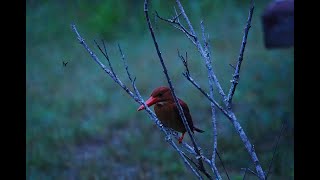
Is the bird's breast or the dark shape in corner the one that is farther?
the dark shape in corner

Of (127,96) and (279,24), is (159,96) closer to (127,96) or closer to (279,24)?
(279,24)

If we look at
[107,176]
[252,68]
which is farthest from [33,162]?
[252,68]

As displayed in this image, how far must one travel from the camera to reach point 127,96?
618 centimetres

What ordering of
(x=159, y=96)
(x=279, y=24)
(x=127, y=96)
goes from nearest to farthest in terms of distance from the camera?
1. (x=159, y=96)
2. (x=279, y=24)
3. (x=127, y=96)

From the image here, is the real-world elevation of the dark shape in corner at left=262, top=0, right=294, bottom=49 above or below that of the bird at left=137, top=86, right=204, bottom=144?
above

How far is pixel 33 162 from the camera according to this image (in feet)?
15.1

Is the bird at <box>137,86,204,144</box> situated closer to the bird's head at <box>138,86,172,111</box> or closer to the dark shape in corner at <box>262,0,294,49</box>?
the bird's head at <box>138,86,172,111</box>

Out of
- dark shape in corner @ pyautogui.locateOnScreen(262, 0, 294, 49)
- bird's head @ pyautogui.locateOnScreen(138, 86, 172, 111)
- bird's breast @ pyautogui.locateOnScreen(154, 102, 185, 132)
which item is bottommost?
bird's breast @ pyautogui.locateOnScreen(154, 102, 185, 132)

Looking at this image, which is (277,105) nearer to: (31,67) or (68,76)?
(68,76)

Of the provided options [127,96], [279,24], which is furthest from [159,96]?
[127,96]

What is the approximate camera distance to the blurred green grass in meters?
4.46

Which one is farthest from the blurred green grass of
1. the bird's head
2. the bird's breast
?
the bird's head

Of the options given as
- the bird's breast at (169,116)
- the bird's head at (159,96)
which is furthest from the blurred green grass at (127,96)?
the bird's head at (159,96)

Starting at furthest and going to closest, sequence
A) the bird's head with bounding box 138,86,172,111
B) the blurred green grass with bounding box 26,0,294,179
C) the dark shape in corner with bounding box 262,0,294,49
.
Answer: the blurred green grass with bounding box 26,0,294,179 → the dark shape in corner with bounding box 262,0,294,49 → the bird's head with bounding box 138,86,172,111
